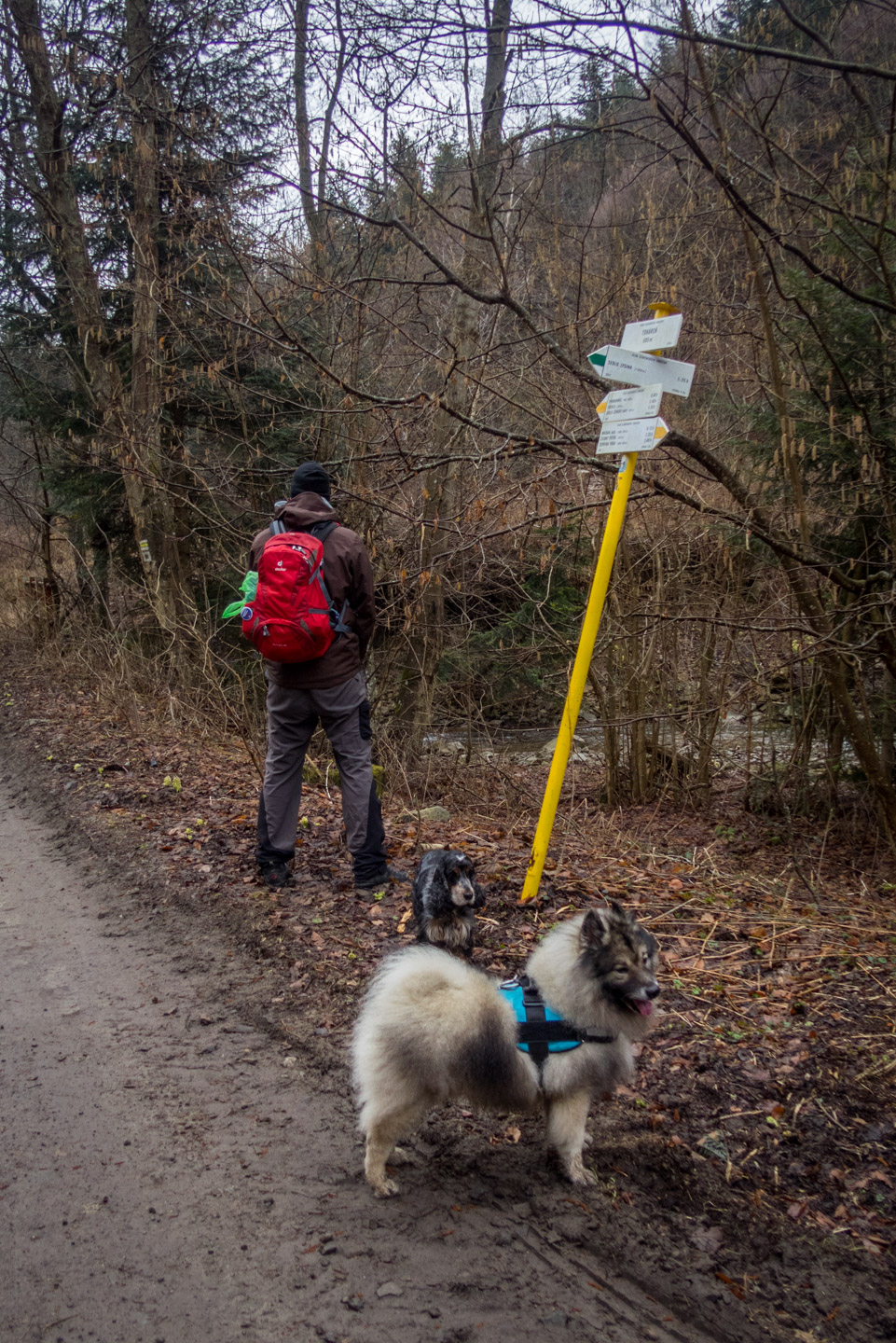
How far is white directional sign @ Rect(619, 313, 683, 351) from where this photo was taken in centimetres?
465

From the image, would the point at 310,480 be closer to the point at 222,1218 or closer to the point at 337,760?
the point at 337,760

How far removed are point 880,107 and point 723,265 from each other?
263 centimetres

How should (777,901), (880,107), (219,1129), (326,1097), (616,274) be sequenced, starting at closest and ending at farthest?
(219,1129) → (326,1097) → (777,901) → (880,107) → (616,274)

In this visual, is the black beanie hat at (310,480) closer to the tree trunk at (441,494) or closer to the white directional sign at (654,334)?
the white directional sign at (654,334)

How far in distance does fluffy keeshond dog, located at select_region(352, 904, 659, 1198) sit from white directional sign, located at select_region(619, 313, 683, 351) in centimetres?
301

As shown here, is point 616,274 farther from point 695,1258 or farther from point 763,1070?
point 695,1258

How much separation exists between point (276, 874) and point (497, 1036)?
3201 millimetres

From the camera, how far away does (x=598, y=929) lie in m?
3.47

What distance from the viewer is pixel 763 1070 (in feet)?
12.9

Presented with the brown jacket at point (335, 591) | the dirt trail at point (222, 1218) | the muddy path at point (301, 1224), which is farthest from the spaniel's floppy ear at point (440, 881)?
the brown jacket at point (335, 591)

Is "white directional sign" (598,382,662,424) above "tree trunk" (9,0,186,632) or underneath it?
underneath

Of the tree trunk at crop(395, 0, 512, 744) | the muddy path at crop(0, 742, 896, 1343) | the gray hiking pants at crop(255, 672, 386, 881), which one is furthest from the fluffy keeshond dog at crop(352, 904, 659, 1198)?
the tree trunk at crop(395, 0, 512, 744)

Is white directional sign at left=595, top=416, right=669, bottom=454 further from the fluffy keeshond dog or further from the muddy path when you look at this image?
the muddy path

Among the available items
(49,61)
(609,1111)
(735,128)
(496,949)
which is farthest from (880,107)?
(49,61)
